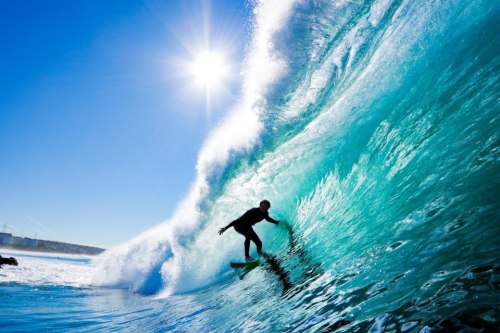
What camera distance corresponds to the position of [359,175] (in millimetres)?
6125

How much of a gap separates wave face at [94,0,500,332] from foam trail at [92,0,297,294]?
0.19 ft

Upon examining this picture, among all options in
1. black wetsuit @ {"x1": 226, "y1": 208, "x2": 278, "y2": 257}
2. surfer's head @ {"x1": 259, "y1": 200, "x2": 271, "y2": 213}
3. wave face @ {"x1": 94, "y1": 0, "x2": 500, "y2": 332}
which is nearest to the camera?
wave face @ {"x1": 94, "y1": 0, "x2": 500, "y2": 332}

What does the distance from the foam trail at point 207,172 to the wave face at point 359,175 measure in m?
0.06

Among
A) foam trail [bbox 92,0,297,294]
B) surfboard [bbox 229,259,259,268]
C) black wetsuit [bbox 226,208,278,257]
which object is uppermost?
foam trail [bbox 92,0,297,294]

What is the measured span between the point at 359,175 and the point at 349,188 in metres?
0.32

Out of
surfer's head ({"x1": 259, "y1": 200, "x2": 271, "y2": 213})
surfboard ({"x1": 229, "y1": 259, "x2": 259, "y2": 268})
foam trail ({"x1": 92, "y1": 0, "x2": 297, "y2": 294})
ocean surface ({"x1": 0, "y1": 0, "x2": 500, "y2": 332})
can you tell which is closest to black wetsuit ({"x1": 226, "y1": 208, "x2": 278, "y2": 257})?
surfer's head ({"x1": 259, "y1": 200, "x2": 271, "y2": 213})

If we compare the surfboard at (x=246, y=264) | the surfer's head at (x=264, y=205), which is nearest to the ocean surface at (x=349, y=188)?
the surfboard at (x=246, y=264)

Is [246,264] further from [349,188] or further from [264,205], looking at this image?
[349,188]

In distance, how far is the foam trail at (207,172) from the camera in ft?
26.2

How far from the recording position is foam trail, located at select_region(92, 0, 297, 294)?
26.2 feet

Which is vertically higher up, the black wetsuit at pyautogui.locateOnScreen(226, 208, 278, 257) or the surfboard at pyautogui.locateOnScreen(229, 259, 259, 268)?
the black wetsuit at pyautogui.locateOnScreen(226, 208, 278, 257)

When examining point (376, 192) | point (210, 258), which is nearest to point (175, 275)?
point (210, 258)

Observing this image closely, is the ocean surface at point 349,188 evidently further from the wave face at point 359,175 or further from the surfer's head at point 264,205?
the surfer's head at point 264,205

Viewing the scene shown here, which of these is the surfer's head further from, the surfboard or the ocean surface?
the surfboard
